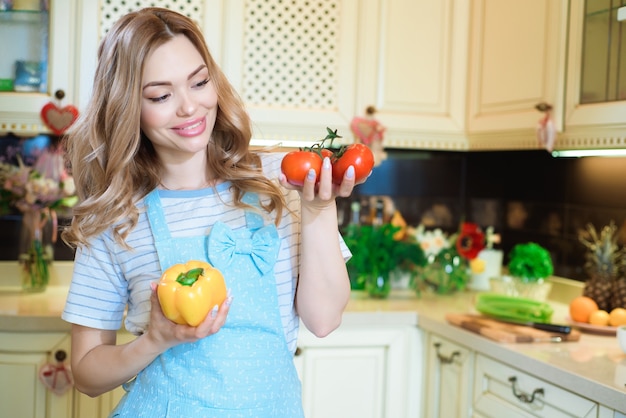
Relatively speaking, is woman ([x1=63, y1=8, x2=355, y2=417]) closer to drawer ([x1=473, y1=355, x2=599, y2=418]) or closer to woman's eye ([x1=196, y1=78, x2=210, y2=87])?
woman's eye ([x1=196, y1=78, x2=210, y2=87])

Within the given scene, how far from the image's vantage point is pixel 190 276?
1.28 metres

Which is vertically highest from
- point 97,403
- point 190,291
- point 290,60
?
point 290,60

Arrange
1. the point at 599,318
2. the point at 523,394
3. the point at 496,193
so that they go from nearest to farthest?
1. the point at 523,394
2. the point at 599,318
3. the point at 496,193

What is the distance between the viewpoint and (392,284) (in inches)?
116

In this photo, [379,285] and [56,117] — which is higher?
[56,117]

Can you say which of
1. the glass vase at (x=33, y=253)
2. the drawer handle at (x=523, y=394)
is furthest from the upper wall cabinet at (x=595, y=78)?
the glass vase at (x=33, y=253)

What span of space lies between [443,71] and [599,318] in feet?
3.46

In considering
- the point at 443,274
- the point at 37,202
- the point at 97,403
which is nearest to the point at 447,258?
the point at 443,274

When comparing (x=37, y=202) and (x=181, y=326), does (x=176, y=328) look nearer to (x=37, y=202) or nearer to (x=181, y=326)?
(x=181, y=326)

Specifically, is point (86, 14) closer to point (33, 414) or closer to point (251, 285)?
point (33, 414)

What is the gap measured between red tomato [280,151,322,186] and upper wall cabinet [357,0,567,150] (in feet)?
4.92

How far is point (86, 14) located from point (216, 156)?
1333 millimetres

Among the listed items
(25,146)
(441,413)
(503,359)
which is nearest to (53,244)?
(25,146)

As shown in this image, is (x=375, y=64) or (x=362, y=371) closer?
(x=362, y=371)
